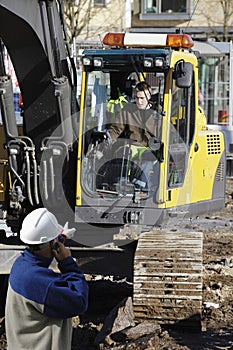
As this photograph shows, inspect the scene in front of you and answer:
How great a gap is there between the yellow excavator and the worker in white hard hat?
2949 millimetres

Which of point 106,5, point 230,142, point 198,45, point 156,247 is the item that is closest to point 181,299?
point 156,247

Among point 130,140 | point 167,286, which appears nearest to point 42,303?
point 167,286

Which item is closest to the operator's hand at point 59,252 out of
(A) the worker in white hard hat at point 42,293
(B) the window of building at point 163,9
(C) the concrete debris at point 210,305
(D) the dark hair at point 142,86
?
(A) the worker in white hard hat at point 42,293

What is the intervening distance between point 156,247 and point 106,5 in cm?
2699

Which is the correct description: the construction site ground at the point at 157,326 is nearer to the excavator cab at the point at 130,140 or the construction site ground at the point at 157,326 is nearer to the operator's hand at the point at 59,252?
the excavator cab at the point at 130,140

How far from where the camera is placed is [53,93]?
8148mm

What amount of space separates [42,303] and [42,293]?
0.18 feet

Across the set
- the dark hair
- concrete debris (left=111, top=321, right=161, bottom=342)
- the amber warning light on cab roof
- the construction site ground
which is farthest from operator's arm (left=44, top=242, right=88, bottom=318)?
the amber warning light on cab roof

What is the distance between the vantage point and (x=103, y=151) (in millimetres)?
8406

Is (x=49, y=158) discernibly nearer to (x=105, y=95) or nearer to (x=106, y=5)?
(x=105, y=95)

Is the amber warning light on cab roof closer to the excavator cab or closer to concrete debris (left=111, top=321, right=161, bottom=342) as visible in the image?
the excavator cab

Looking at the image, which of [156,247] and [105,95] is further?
[105,95]

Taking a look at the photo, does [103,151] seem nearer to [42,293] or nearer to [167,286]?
[167,286]

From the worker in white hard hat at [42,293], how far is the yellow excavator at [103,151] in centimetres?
295
